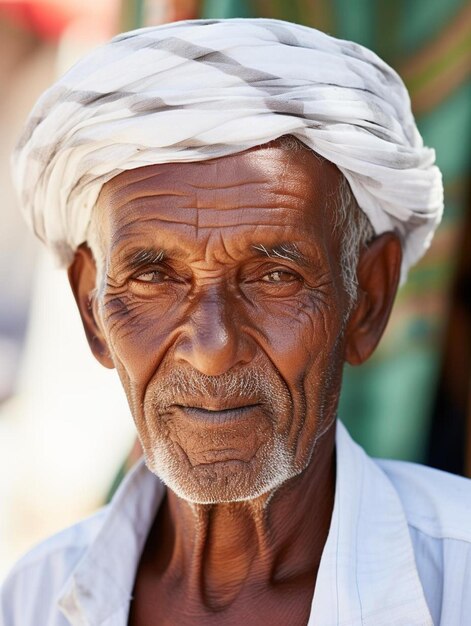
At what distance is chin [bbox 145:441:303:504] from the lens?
6.50ft

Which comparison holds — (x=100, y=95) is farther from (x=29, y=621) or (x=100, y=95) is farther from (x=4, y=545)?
(x=4, y=545)

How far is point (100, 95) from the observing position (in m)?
2.01

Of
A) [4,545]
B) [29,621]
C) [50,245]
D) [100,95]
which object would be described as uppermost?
[100,95]

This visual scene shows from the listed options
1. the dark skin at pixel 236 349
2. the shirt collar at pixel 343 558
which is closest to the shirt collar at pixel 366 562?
the shirt collar at pixel 343 558

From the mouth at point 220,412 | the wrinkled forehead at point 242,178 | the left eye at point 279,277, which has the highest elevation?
the wrinkled forehead at point 242,178

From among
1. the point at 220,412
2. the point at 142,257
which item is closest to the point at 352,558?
the point at 220,412

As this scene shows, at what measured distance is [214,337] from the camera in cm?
191

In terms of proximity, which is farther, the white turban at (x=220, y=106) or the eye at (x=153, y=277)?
the eye at (x=153, y=277)

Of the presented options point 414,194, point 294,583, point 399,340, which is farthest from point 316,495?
point 399,340

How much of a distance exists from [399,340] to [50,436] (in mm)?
1981

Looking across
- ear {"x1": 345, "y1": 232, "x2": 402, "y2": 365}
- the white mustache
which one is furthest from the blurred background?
the white mustache

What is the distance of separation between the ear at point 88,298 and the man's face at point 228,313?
0.26m

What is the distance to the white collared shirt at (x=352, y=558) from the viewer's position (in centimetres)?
193

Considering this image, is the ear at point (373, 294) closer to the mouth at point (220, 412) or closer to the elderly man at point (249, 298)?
the elderly man at point (249, 298)
